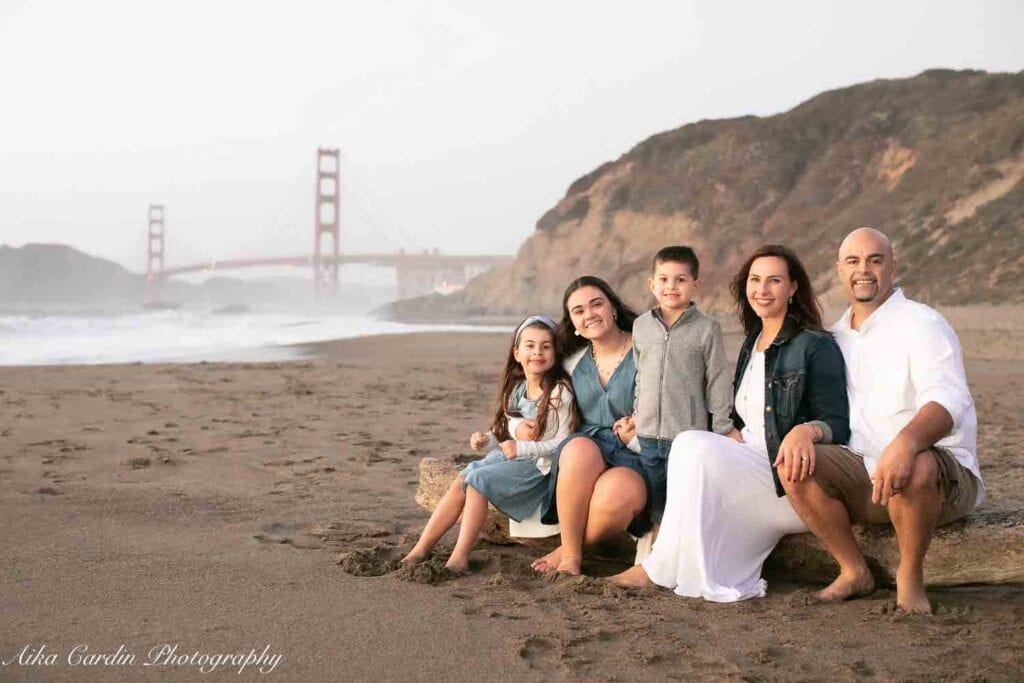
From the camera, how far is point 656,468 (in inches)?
139

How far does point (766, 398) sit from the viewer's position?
3.29 meters

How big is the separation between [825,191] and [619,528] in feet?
A: 93.3

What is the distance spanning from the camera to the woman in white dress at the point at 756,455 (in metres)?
3.25

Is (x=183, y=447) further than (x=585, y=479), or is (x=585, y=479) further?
(x=183, y=447)

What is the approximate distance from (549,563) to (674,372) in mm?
800

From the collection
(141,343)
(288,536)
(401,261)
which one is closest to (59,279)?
(401,261)

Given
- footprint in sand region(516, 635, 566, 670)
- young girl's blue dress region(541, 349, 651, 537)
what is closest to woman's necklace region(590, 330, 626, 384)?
young girl's blue dress region(541, 349, 651, 537)

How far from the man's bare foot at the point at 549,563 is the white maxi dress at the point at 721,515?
0.34 metres

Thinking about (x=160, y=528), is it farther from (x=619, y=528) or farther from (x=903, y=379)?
(x=903, y=379)

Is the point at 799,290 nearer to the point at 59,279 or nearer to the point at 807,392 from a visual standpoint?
the point at 807,392

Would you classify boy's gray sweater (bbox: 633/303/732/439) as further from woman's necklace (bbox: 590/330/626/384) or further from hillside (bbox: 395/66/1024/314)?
hillside (bbox: 395/66/1024/314)

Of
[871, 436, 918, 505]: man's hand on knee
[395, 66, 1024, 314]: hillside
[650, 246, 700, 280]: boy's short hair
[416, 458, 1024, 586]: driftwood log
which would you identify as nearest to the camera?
[871, 436, 918, 505]: man's hand on knee

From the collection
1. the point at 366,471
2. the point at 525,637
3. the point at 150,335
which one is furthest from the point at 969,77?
the point at 525,637

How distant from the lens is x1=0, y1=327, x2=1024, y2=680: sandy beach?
2.68m
